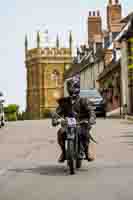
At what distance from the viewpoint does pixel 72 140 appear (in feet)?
39.7

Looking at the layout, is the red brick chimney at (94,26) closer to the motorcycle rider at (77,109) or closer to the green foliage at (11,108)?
the green foliage at (11,108)

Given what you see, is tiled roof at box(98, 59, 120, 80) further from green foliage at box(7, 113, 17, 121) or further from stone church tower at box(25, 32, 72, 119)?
stone church tower at box(25, 32, 72, 119)

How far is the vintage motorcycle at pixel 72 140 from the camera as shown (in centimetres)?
1198

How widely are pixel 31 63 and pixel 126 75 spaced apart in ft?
272

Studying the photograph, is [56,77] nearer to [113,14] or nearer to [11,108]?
[11,108]

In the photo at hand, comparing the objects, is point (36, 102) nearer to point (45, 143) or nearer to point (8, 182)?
point (45, 143)

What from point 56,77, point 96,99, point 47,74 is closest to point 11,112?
point 96,99

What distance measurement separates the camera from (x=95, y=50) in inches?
3369

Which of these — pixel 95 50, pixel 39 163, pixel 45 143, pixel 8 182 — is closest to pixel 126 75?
pixel 95 50

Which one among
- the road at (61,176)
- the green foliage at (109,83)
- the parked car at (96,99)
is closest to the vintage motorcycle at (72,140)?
the road at (61,176)

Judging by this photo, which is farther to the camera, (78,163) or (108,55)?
(108,55)

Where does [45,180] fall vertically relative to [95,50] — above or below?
below

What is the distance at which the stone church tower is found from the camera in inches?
5241

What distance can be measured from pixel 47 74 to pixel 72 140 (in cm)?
12275
